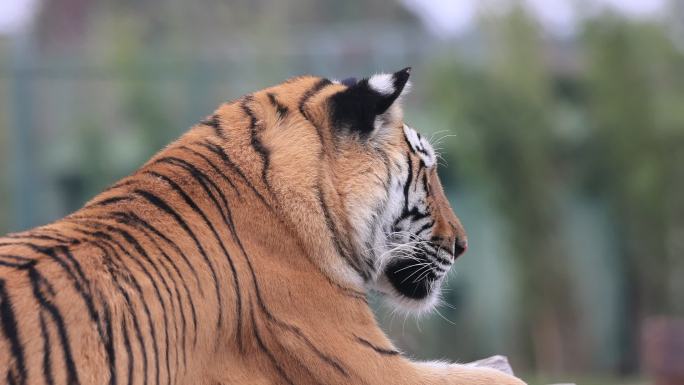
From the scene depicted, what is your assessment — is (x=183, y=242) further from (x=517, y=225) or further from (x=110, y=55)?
(x=110, y=55)

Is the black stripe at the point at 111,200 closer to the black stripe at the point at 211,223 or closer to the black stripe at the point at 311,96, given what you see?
the black stripe at the point at 211,223

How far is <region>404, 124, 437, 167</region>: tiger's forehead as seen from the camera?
3.27m

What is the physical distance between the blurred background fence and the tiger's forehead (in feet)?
20.8

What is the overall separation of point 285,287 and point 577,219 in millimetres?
8246

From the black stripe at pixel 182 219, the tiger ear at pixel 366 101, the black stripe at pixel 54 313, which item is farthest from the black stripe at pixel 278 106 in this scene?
the black stripe at pixel 54 313

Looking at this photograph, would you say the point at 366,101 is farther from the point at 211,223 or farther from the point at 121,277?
the point at 121,277

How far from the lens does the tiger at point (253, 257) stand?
2.49 metres

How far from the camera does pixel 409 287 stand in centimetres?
335

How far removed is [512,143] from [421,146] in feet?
23.1

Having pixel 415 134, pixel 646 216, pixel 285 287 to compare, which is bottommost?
pixel 646 216

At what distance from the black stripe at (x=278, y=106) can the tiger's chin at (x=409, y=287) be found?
0.51m

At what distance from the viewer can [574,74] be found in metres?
10.9

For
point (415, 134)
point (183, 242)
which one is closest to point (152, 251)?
point (183, 242)

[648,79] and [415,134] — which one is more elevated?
[415,134]
